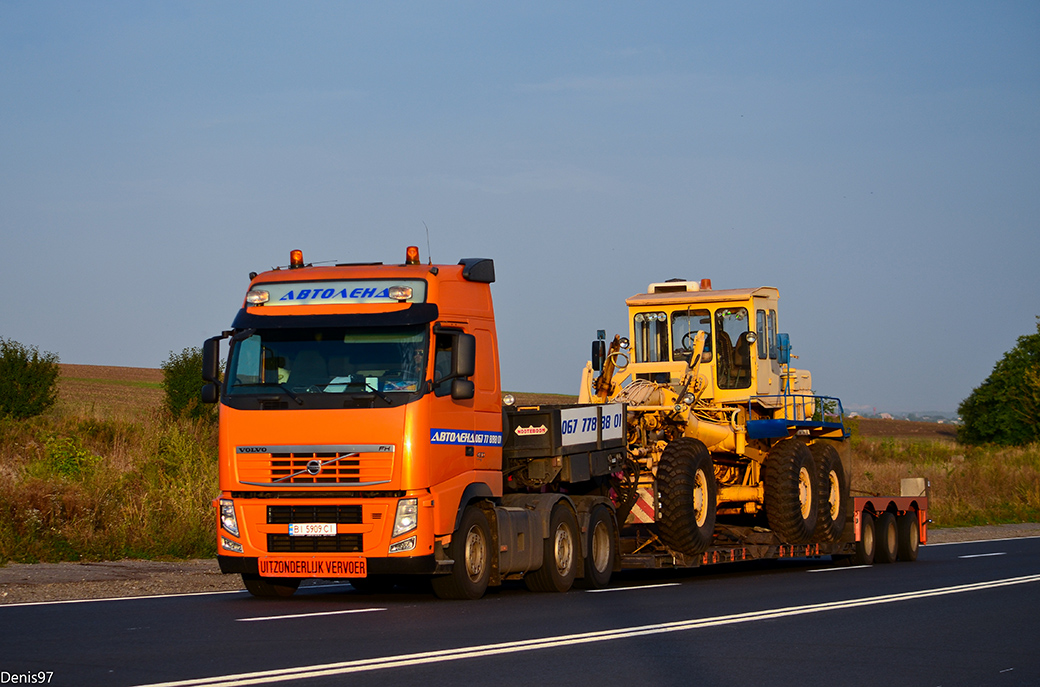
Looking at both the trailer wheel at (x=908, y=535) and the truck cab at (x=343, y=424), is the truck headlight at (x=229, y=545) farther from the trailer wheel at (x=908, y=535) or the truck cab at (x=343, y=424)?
the trailer wheel at (x=908, y=535)

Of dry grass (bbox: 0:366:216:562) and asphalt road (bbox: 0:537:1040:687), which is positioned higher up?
dry grass (bbox: 0:366:216:562)

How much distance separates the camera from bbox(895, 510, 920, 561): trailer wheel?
938 inches

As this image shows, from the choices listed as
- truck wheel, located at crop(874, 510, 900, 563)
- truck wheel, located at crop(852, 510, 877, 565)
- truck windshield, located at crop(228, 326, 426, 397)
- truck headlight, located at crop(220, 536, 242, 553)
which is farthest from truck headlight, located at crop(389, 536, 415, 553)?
truck wheel, located at crop(874, 510, 900, 563)

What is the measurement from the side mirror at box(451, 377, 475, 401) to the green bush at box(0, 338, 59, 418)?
3422cm

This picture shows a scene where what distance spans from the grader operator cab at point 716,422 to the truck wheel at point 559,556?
6.15 feet

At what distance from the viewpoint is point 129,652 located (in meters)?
9.51

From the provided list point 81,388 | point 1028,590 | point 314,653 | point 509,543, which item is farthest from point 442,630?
point 81,388

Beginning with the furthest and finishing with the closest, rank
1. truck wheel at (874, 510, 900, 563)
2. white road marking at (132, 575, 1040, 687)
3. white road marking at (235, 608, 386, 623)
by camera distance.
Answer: truck wheel at (874, 510, 900, 563) → white road marking at (235, 608, 386, 623) → white road marking at (132, 575, 1040, 687)

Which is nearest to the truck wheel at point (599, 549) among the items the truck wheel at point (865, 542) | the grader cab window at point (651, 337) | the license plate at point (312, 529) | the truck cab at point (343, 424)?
the truck cab at point (343, 424)

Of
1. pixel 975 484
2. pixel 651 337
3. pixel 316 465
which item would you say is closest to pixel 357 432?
pixel 316 465

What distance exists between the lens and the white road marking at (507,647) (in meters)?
8.22

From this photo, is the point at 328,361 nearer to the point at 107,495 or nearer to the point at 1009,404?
the point at 107,495

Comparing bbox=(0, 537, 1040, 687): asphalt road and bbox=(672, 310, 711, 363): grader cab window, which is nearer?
bbox=(0, 537, 1040, 687): asphalt road

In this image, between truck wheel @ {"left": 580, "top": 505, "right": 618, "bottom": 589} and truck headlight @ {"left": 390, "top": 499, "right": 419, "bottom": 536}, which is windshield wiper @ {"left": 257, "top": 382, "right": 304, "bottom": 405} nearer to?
truck headlight @ {"left": 390, "top": 499, "right": 419, "bottom": 536}
